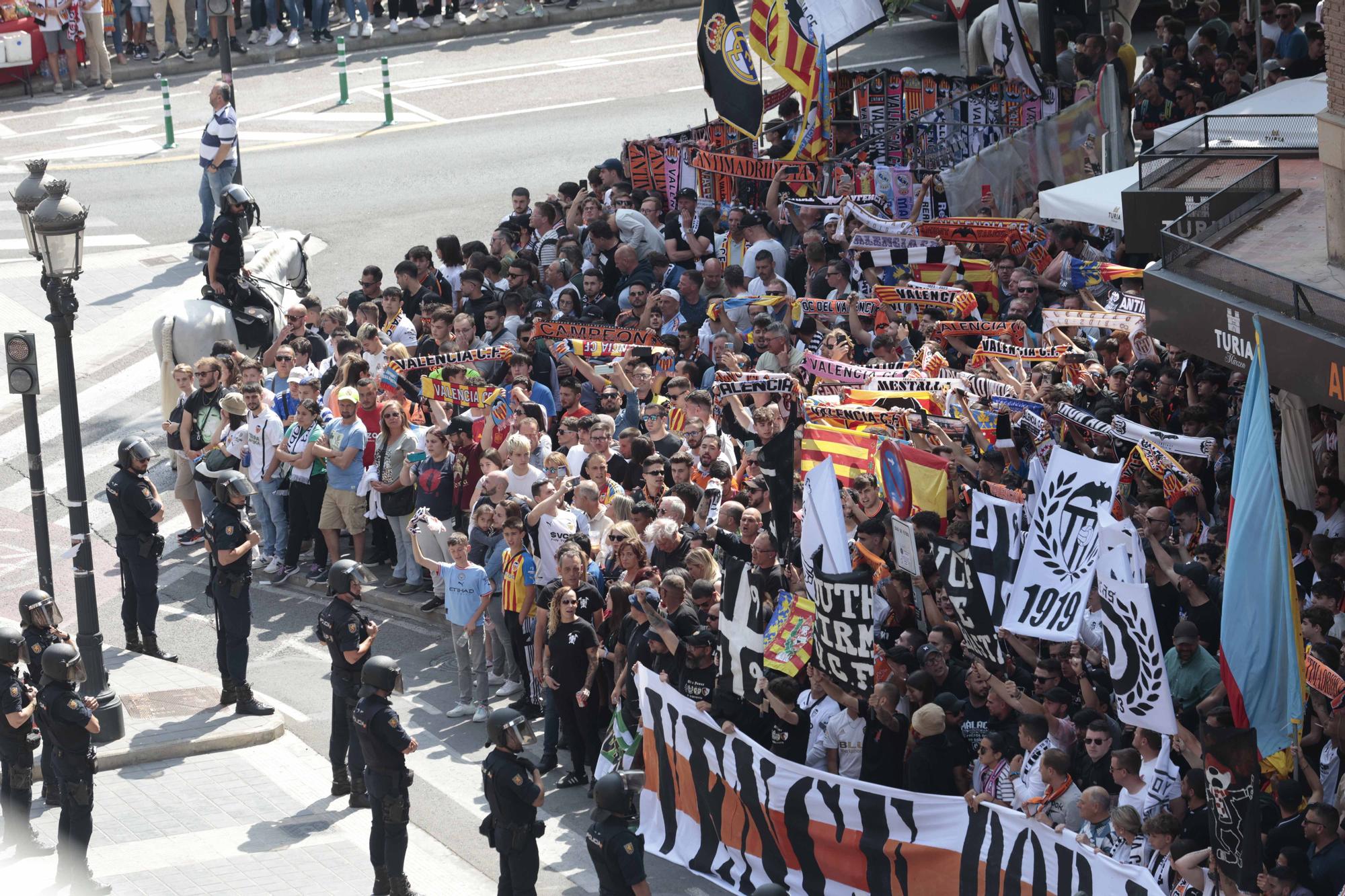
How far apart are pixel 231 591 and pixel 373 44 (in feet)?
73.0

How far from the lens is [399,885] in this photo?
38.9 ft

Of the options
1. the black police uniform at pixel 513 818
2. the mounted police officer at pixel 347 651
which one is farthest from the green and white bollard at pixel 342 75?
the black police uniform at pixel 513 818

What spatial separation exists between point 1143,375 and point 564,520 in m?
4.37

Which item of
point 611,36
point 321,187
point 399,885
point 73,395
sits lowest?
point 399,885

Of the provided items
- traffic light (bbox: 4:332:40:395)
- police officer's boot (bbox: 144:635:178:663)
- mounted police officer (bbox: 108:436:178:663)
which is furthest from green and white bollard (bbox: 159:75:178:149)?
traffic light (bbox: 4:332:40:395)

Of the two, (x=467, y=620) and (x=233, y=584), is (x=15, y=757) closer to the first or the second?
(x=233, y=584)

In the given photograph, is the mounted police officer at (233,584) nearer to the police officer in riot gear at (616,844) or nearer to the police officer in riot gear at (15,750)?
the police officer in riot gear at (15,750)

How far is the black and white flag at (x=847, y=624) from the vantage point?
450 inches

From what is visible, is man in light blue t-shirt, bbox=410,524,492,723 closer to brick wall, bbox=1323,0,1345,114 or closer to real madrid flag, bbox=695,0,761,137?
brick wall, bbox=1323,0,1345,114

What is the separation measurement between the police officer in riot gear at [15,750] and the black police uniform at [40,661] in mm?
288

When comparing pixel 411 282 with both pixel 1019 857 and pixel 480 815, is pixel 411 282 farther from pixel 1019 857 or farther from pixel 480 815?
pixel 1019 857

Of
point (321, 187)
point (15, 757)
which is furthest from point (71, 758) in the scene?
point (321, 187)

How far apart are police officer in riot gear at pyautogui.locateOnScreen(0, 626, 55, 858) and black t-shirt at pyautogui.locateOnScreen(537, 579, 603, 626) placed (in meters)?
3.49

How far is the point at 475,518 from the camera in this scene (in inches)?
595
